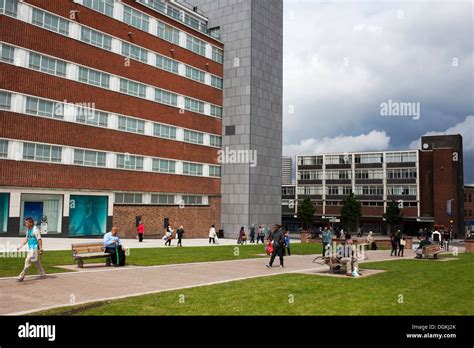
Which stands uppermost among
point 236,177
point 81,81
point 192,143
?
point 81,81

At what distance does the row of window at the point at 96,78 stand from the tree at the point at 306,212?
48.9 m

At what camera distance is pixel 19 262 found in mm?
17688

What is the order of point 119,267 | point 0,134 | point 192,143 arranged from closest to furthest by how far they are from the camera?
point 119,267 < point 0,134 < point 192,143

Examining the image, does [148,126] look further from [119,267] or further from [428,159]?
[428,159]

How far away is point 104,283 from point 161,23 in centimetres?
3905

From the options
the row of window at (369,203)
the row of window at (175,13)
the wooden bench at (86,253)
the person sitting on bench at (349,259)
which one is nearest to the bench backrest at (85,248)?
the wooden bench at (86,253)

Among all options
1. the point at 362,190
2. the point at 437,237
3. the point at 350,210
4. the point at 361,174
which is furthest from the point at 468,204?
the point at 437,237

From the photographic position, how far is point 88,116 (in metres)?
39.0

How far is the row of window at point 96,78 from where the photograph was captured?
34531 mm

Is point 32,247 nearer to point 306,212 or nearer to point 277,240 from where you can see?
point 277,240

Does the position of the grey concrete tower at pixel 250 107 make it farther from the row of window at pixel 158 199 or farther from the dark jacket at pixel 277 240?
the dark jacket at pixel 277 240

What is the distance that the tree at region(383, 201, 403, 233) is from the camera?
280ft

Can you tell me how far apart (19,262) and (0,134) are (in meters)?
18.3
